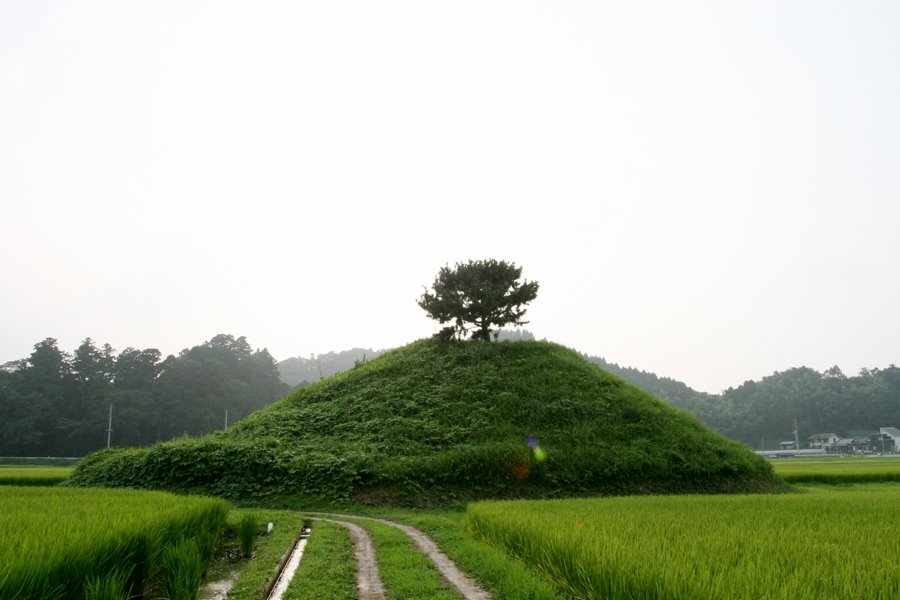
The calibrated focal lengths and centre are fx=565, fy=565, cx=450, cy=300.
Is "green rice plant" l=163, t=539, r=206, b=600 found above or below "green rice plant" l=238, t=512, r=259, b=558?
above

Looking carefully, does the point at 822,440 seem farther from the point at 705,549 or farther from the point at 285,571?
the point at 285,571

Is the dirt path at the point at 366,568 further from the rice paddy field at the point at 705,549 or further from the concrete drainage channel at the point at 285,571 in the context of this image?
the rice paddy field at the point at 705,549

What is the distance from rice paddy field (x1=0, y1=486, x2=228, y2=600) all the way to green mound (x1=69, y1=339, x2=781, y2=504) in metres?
14.0

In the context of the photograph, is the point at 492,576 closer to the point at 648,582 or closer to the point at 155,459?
the point at 648,582

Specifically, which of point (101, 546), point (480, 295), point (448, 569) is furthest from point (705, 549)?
point (480, 295)

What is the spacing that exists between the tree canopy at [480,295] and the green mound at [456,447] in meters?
4.23

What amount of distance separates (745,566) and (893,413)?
600 feet

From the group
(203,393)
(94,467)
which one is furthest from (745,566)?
(203,393)

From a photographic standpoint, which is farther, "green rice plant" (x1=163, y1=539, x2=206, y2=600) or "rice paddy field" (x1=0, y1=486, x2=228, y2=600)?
"green rice plant" (x1=163, y1=539, x2=206, y2=600)

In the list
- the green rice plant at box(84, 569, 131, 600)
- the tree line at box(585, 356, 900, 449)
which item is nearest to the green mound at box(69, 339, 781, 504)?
the green rice plant at box(84, 569, 131, 600)

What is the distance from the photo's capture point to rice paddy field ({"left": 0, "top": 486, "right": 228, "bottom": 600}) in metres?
6.24

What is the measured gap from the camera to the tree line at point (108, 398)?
8512 centimetres

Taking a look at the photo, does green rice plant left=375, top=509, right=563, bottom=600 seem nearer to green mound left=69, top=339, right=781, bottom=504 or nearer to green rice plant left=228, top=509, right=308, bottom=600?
green rice plant left=228, top=509, right=308, bottom=600

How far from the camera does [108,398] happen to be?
9062 cm
